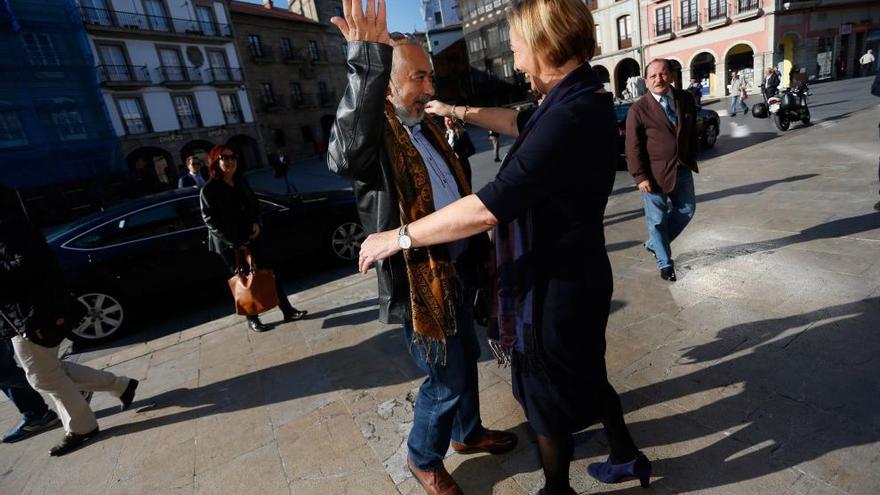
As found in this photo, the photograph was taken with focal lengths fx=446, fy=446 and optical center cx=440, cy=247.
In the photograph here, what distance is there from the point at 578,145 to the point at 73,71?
28.1 meters

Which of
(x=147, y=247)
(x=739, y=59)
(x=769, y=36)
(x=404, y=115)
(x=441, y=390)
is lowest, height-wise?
(x=441, y=390)

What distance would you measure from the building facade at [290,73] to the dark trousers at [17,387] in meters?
30.3

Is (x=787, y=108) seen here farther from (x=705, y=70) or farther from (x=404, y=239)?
(x=705, y=70)

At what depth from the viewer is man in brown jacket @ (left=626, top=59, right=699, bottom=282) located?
148 inches

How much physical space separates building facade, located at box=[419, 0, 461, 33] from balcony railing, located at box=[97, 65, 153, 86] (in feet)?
123

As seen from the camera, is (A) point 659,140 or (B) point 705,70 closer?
(A) point 659,140

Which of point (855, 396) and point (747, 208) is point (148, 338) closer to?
point (855, 396)

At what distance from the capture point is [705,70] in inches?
1163

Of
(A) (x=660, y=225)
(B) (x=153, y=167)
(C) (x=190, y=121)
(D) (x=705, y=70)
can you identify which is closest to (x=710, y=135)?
(A) (x=660, y=225)

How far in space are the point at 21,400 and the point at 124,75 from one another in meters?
29.1

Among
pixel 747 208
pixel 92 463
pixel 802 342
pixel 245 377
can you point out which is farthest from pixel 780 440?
pixel 747 208

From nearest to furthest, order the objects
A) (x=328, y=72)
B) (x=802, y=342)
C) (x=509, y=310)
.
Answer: (x=509, y=310) < (x=802, y=342) < (x=328, y=72)

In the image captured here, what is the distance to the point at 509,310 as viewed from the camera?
62.4 inches

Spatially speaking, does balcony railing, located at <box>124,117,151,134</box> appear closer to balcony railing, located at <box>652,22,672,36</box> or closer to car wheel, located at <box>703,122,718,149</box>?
car wheel, located at <box>703,122,718,149</box>
